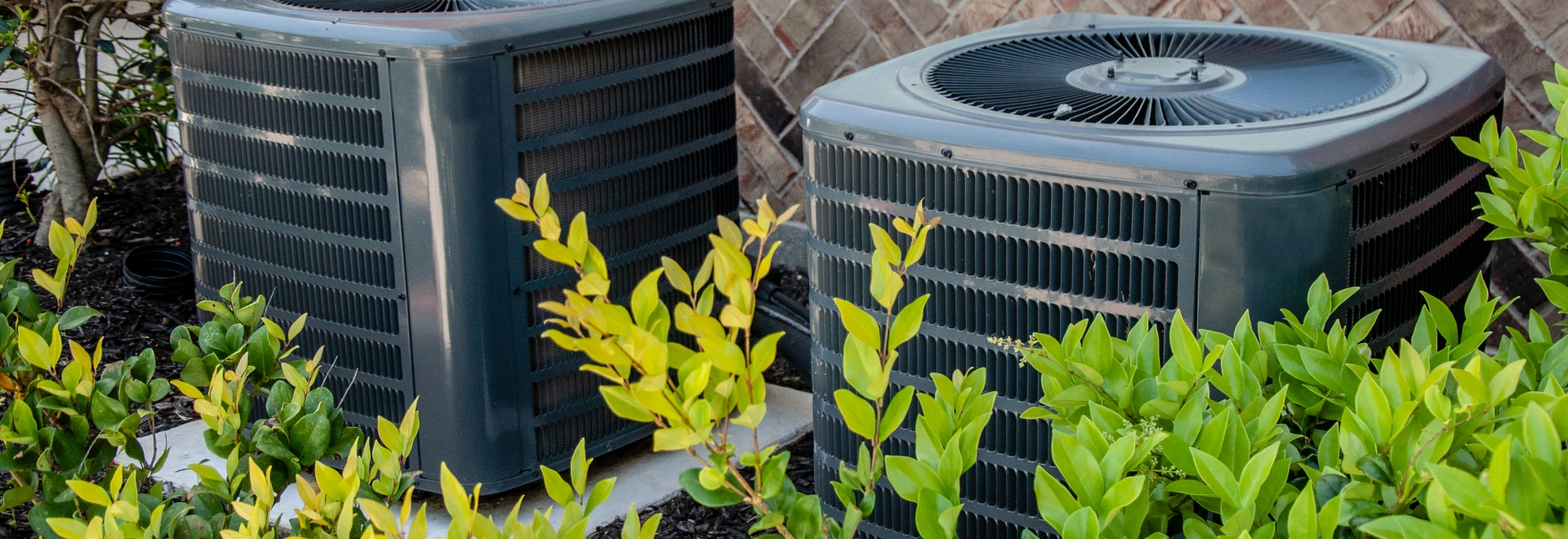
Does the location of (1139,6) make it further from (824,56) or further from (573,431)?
(573,431)

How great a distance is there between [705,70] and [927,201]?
105 cm

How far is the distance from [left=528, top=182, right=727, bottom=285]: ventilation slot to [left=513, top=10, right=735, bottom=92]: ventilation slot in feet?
0.99

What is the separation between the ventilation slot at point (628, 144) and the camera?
8.07 feet

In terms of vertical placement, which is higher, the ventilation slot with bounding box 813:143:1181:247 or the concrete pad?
the ventilation slot with bounding box 813:143:1181:247

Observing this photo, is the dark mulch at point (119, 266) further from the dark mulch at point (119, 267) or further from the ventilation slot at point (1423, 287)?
the ventilation slot at point (1423, 287)

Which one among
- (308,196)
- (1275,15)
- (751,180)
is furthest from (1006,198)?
(751,180)

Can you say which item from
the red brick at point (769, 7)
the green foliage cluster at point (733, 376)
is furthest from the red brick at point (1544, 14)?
the green foliage cluster at point (733, 376)

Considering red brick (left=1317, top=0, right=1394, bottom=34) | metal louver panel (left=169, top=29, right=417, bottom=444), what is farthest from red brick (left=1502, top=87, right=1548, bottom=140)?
metal louver panel (left=169, top=29, right=417, bottom=444)

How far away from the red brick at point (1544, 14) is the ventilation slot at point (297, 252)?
2.35 m

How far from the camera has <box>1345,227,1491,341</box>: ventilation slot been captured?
1.79 m

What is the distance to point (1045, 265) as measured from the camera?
5.79 feet

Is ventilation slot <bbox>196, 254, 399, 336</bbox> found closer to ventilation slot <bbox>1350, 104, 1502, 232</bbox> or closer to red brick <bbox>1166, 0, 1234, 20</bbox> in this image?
ventilation slot <bbox>1350, 104, 1502, 232</bbox>

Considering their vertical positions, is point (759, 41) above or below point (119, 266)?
above

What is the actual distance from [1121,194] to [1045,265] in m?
0.15
